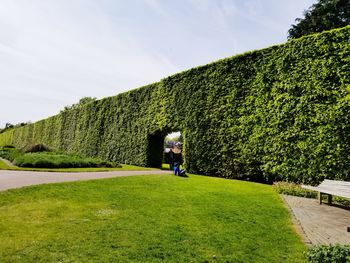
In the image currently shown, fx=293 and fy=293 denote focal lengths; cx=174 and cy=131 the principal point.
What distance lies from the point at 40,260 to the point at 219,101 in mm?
12118

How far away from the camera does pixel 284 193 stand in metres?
10.2

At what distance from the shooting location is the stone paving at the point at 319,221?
5.42 m

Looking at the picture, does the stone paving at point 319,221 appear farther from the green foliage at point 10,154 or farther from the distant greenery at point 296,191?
the green foliage at point 10,154

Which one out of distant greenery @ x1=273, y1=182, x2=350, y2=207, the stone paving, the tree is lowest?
the stone paving

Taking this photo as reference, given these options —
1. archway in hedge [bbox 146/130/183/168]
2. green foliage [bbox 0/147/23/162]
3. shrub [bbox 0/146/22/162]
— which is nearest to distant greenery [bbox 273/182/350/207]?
archway in hedge [bbox 146/130/183/168]

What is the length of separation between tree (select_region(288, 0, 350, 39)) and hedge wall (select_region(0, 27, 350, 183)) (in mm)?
24607

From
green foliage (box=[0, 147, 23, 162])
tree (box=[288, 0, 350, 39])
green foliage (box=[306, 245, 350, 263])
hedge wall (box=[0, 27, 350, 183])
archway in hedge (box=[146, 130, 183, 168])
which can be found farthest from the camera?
tree (box=[288, 0, 350, 39])

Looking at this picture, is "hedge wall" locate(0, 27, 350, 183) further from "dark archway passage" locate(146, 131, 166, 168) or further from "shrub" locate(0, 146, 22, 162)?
"shrub" locate(0, 146, 22, 162)

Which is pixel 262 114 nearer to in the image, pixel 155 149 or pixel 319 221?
pixel 319 221

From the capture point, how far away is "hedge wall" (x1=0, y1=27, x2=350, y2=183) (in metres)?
10.5

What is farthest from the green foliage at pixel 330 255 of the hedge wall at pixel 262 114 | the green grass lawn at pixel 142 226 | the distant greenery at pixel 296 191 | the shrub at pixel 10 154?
the shrub at pixel 10 154

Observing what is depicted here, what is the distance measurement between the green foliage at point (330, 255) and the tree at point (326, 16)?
35.1 meters

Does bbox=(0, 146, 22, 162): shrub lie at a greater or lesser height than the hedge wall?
lesser

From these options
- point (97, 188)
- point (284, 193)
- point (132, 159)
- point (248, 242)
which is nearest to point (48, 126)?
point (132, 159)
